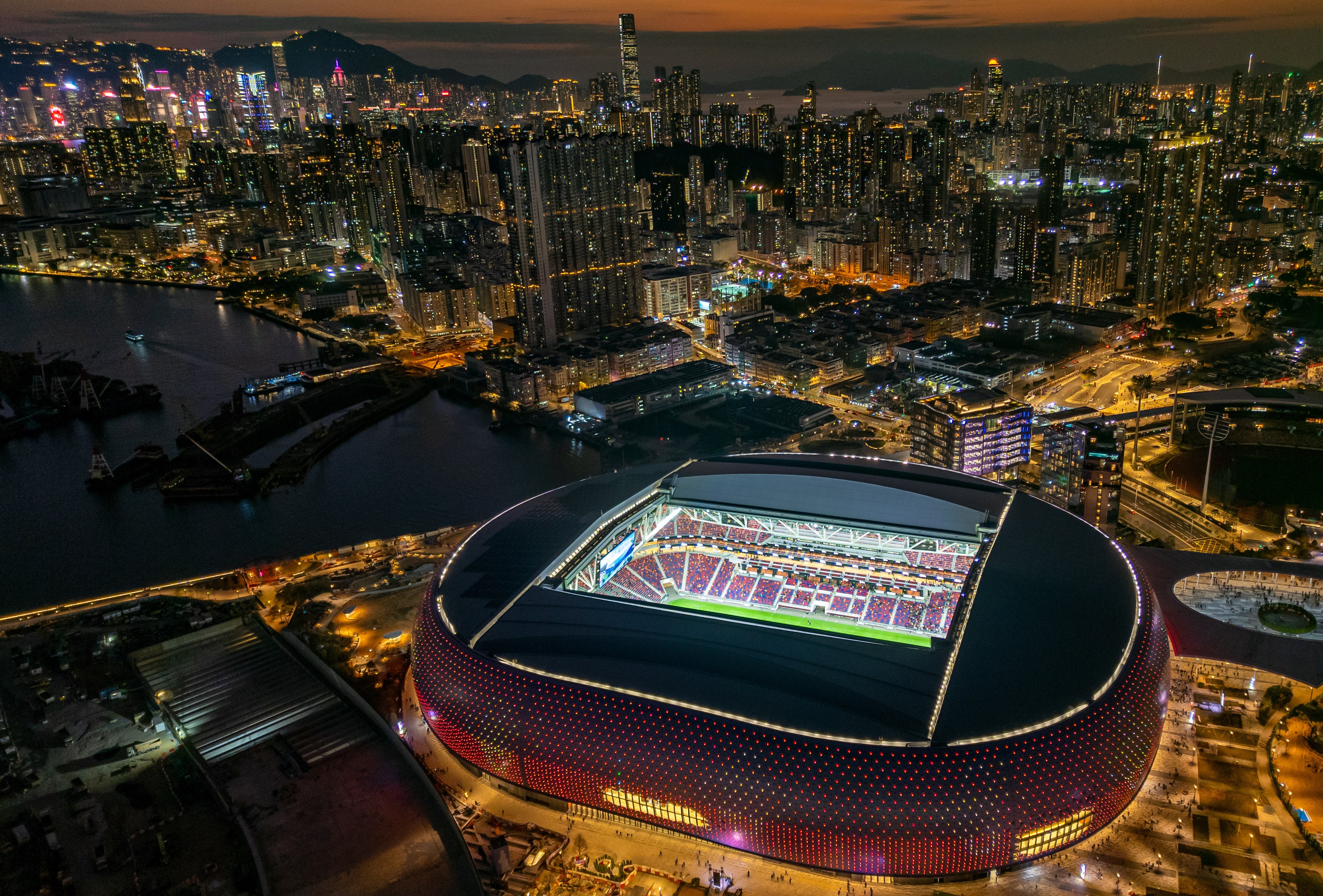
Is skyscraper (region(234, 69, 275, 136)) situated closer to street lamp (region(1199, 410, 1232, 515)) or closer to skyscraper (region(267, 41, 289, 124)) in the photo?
skyscraper (region(267, 41, 289, 124))

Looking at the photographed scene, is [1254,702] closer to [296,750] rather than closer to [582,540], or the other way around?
[582,540]

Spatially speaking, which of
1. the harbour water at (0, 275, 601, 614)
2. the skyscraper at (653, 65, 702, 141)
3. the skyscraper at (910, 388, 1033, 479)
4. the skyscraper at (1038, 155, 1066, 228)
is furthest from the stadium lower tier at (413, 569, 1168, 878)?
the skyscraper at (653, 65, 702, 141)

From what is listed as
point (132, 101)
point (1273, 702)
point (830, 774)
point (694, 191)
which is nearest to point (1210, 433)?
point (1273, 702)

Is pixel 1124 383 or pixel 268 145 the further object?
pixel 268 145

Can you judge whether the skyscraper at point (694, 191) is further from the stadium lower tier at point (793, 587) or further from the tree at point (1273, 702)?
the tree at point (1273, 702)

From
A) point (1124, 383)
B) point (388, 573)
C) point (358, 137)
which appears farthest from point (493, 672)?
point (358, 137)

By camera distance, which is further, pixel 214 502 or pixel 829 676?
pixel 214 502

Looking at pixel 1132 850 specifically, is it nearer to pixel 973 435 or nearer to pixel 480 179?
pixel 973 435
